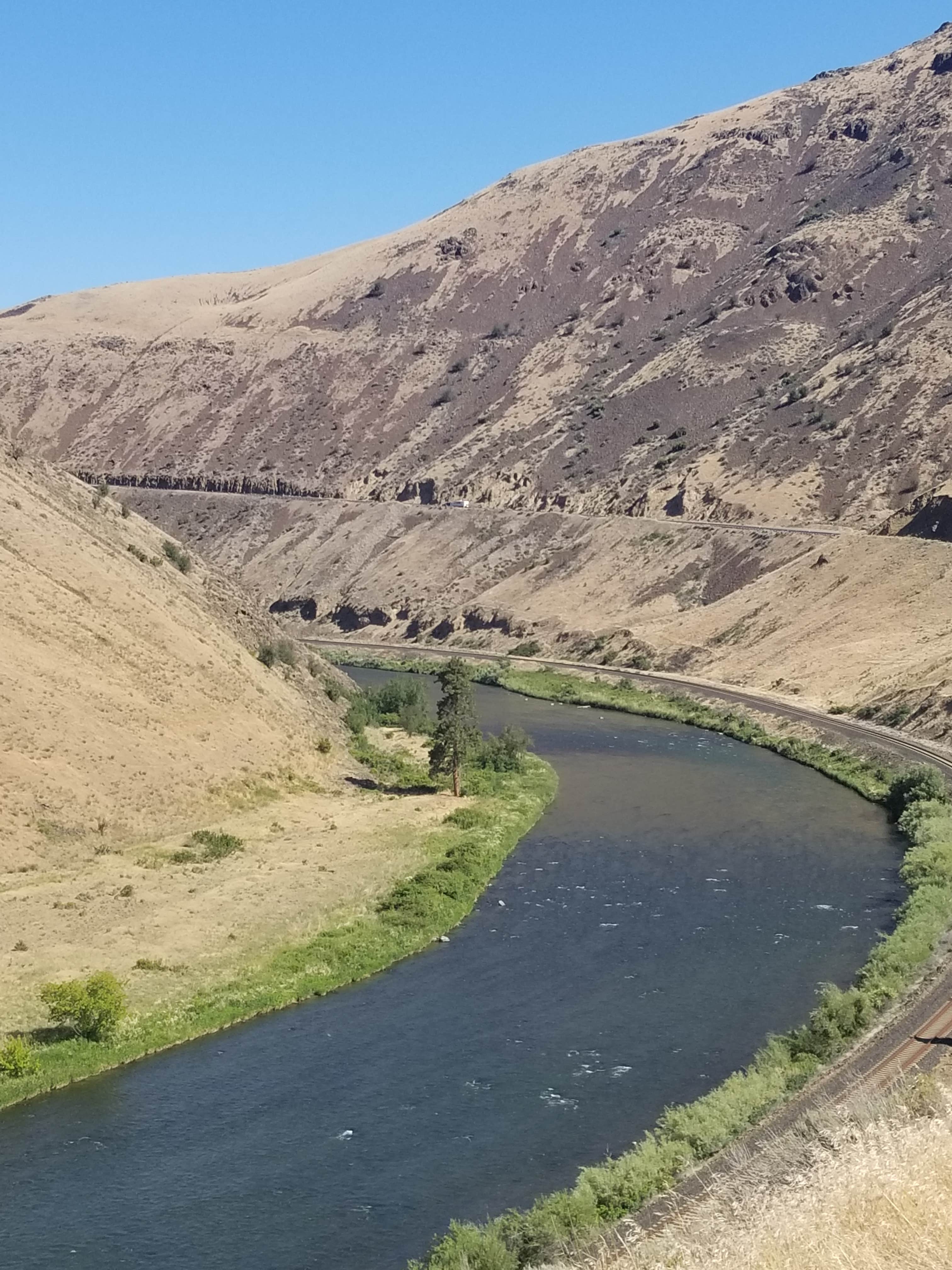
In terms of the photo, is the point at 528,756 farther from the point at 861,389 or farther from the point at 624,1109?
the point at 861,389

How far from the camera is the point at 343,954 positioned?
44844 millimetres


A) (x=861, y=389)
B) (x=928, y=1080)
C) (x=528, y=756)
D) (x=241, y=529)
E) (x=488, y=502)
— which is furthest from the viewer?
(x=241, y=529)

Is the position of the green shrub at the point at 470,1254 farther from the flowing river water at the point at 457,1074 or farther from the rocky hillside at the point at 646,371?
the rocky hillside at the point at 646,371

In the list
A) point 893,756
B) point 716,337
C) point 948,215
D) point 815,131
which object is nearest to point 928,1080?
point 893,756

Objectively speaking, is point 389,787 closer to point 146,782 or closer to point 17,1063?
point 146,782

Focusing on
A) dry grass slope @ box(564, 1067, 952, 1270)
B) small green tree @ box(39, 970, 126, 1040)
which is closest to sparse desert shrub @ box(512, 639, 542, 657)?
small green tree @ box(39, 970, 126, 1040)

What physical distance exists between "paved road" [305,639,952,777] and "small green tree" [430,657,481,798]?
2139 centimetres

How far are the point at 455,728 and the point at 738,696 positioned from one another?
1257 inches

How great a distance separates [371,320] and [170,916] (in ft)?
511

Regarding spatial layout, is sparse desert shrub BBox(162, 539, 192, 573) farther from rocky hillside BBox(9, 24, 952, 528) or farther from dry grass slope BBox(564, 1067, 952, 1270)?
dry grass slope BBox(564, 1067, 952, 1270)

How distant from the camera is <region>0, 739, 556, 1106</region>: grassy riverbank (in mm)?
36844

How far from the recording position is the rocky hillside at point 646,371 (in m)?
132

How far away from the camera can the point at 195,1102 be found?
3438 cm

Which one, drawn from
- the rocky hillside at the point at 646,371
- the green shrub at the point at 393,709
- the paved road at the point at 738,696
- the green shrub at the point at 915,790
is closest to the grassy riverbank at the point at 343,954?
the green shrub at the point at 915,790
